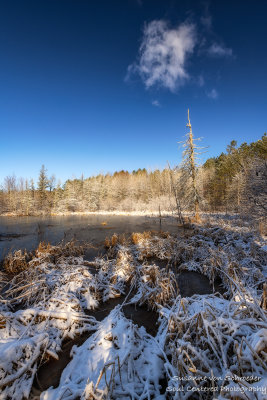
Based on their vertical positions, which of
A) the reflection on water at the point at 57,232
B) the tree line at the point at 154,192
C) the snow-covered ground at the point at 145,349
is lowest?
the reflection on water at the point at 57,232

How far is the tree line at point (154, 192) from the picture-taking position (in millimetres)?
20873

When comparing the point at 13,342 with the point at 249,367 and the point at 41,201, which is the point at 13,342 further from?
the point at 41,201

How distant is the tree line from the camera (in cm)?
2087

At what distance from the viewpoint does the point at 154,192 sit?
51.6 meters

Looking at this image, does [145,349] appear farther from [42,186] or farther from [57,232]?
[42,186]

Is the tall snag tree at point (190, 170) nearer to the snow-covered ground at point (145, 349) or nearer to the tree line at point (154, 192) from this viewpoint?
the tree line at point (154, 192)

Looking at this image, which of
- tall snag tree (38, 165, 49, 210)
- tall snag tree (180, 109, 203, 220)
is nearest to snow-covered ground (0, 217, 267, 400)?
tall snag tree (180, 109, 203, 220)

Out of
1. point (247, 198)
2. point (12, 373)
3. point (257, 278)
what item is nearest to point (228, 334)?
point (12, 373)

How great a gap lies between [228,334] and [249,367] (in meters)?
0.53

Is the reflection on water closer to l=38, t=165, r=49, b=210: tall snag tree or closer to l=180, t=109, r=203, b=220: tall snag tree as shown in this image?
l=180, t=109, r=203, b=220: tall snag tree

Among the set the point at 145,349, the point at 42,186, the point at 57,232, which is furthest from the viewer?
the point at 42,186

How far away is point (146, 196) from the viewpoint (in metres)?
52.0

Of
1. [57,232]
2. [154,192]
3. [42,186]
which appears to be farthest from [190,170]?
[42,186]

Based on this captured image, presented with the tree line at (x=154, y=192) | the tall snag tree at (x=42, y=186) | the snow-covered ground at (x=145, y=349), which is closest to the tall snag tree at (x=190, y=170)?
the tree line at (x=154, y=192)
